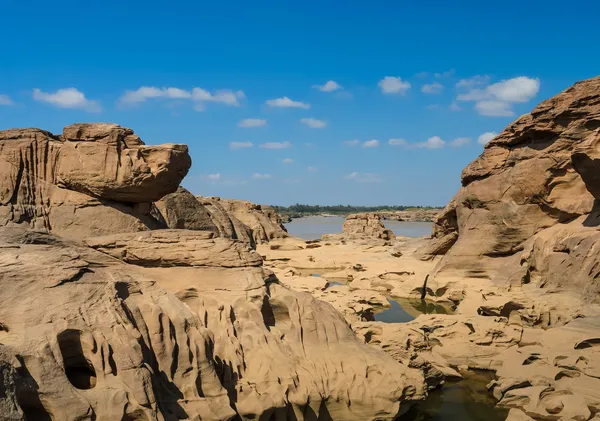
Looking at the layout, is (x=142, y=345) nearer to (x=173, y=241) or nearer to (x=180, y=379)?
(x=180, y=379)

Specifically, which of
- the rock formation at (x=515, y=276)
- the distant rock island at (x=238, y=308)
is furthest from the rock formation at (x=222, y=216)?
the rock formation at (x=515, y=276)

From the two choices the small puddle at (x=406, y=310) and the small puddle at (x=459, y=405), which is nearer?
the small puddle at (x=459, y=405)

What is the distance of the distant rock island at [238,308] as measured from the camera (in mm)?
6328

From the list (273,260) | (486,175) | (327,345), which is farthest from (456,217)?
(327,345)

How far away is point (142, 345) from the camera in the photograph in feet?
22.4

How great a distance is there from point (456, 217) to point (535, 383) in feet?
58.2

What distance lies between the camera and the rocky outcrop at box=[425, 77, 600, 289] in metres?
19.3

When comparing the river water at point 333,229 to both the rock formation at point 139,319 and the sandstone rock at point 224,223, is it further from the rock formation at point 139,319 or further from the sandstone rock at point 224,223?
the rock formation at point 139,319

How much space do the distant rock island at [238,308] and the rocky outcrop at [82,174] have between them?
4 cm

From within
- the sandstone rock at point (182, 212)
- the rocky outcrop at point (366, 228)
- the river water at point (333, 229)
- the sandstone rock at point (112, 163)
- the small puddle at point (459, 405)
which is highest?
the sandstone rock at point (112, 163)

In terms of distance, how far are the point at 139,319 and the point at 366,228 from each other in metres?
41.2

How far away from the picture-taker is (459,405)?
1041 cm

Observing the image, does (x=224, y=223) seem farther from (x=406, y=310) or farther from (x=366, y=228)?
(x=366, y=228)

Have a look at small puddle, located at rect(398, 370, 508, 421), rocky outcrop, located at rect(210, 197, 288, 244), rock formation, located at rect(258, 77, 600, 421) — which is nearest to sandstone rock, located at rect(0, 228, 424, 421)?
small puddle, located at rect(398, 370, 508, 421)
